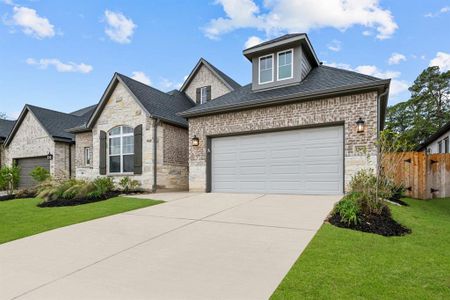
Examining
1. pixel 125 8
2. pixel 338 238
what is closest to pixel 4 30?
pixel 125 8

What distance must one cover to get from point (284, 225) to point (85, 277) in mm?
3596

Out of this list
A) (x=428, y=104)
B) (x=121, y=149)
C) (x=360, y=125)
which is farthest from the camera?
Result: (x=428, y=104)

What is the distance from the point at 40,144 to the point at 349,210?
716 inches

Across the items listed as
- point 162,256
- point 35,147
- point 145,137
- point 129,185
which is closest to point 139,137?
point 145,137

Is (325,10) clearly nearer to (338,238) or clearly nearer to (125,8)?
(125,8)

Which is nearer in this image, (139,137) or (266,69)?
(266,69)

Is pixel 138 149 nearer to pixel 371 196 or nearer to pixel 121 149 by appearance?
pixel 121 149

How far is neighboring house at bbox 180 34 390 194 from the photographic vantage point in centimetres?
859

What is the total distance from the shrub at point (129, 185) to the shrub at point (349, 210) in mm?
8661

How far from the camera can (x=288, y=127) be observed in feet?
31.7

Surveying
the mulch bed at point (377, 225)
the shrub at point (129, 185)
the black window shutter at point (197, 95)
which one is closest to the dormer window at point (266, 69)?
the black window shutter at point (197, 95)

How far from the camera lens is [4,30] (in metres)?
13.5

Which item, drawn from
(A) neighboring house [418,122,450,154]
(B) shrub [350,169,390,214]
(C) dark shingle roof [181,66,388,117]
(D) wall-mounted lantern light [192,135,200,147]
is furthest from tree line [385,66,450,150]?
(B) shrub [350,169,390,214]

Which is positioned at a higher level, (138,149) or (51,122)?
(51,122)
